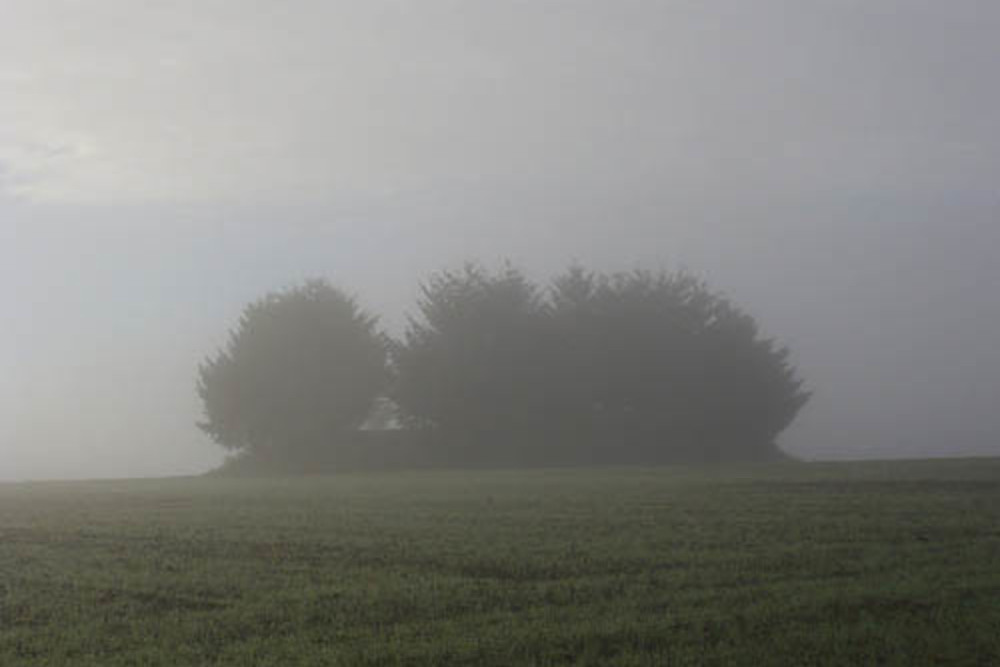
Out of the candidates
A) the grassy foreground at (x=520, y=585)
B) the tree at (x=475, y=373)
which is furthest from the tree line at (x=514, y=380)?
the grassy foreground at (x=520, y=585)

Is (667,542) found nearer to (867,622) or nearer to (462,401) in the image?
(867,622)

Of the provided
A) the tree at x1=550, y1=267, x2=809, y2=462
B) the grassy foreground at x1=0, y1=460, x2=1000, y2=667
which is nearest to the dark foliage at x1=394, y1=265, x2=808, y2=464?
the tree at x1=550, y1=267, x2=809, y2=462

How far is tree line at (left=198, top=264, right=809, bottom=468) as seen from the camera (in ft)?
166

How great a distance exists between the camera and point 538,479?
31.5m

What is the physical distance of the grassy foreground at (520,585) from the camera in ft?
25.8

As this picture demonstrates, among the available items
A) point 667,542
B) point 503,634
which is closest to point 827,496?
point 667,542

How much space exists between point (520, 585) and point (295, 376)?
4356cm

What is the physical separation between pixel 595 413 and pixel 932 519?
120 ft

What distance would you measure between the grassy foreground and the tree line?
102ft

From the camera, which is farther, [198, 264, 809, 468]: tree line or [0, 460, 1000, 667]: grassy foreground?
[198, 264, 809, 468]: tree line

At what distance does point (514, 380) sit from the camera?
2009 inches

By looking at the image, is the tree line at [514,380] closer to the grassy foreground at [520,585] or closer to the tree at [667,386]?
the tree at [667,386]

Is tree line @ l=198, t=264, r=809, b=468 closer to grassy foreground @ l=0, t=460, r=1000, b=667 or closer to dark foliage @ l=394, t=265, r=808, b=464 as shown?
dark foliage @ l=394, t=265, r=808, b=464

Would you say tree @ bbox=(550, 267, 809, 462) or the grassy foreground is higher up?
tree @ bbox=(550, 267, 809, 462)
